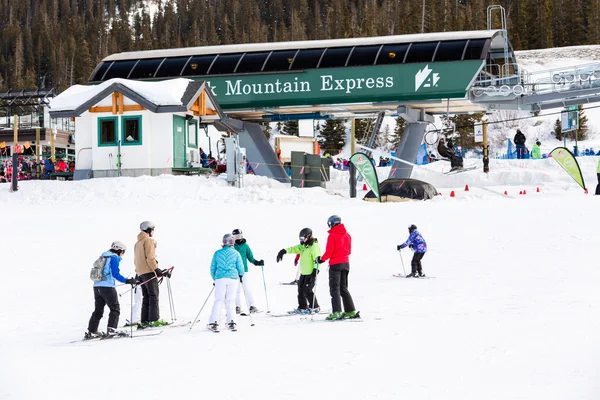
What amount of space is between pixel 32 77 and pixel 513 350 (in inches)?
3788

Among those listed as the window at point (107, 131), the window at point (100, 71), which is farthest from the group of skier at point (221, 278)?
the window at point (100, 71)

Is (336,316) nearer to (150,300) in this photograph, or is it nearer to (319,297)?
(150,300)

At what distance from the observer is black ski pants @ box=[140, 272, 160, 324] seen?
32.0 ft

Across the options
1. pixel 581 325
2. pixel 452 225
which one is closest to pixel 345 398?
pixel 581 325

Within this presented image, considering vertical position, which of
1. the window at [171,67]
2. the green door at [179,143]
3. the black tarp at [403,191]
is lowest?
the black tarp at [403,191]

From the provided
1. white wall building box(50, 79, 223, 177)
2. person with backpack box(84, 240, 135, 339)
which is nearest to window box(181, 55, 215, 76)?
white wall building box(50, 79, 223, 177)

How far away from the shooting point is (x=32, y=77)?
97062mm

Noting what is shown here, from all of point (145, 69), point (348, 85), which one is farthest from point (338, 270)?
point (145, 69)

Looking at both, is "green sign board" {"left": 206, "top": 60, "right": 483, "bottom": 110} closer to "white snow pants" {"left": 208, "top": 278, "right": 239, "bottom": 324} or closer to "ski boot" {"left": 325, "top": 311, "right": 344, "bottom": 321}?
"ski boot" {"left": 325, "top": 311, "right": 344, "bottom": 321}

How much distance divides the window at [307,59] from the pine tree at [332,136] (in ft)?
110

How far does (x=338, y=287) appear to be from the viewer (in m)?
9.95

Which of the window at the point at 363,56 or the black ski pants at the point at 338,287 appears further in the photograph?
the window at the point at 363,56

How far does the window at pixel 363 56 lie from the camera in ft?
96.3

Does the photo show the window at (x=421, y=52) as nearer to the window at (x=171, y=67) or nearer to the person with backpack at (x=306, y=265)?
the window at (x=171, y=67)
